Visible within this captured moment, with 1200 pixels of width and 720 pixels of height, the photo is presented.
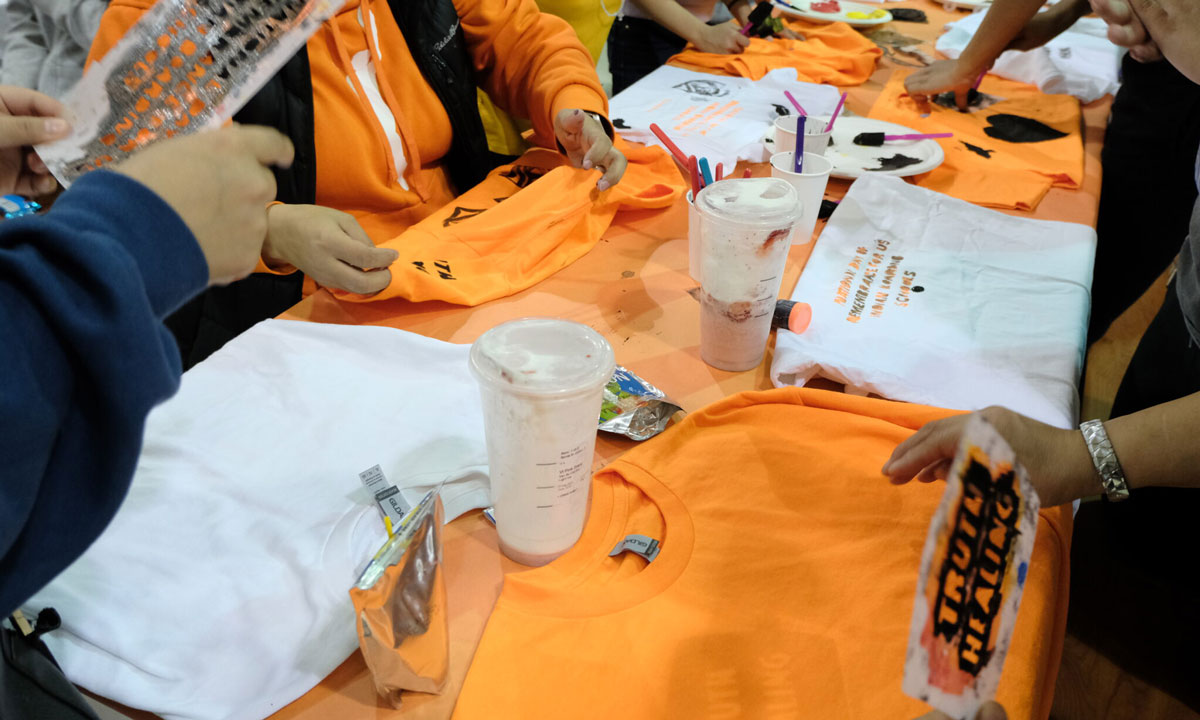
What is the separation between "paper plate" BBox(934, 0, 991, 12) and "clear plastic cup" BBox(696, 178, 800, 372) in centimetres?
201

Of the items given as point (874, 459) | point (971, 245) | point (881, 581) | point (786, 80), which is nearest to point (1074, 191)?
point (971, 245)

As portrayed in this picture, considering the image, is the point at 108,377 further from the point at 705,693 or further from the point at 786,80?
the point at 786,80

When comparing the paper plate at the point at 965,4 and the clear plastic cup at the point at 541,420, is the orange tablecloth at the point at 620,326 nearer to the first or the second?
the clear plastic cup at the point at 541,420

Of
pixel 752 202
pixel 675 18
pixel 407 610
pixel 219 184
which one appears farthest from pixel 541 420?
pixel 675 18

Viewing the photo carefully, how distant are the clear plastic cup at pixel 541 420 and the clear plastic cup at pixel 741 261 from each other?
0.27m

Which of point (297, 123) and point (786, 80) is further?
point (786, 80)

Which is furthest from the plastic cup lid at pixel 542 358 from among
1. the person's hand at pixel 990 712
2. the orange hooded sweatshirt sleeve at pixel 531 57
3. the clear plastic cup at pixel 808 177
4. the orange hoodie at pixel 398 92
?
the orange hooded sweatshirt sleeve at pixel 531 57

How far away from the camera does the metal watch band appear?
2.23 feet

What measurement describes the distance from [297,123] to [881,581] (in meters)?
1.04

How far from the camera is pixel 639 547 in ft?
2.12

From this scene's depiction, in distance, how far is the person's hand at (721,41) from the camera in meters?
1.91

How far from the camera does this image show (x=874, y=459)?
28.8 inches

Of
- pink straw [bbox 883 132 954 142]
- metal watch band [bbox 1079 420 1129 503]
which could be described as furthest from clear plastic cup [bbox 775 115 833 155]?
metal watch band [bbox 1079 420 1129 503]

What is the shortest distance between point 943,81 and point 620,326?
1169 millimetres
